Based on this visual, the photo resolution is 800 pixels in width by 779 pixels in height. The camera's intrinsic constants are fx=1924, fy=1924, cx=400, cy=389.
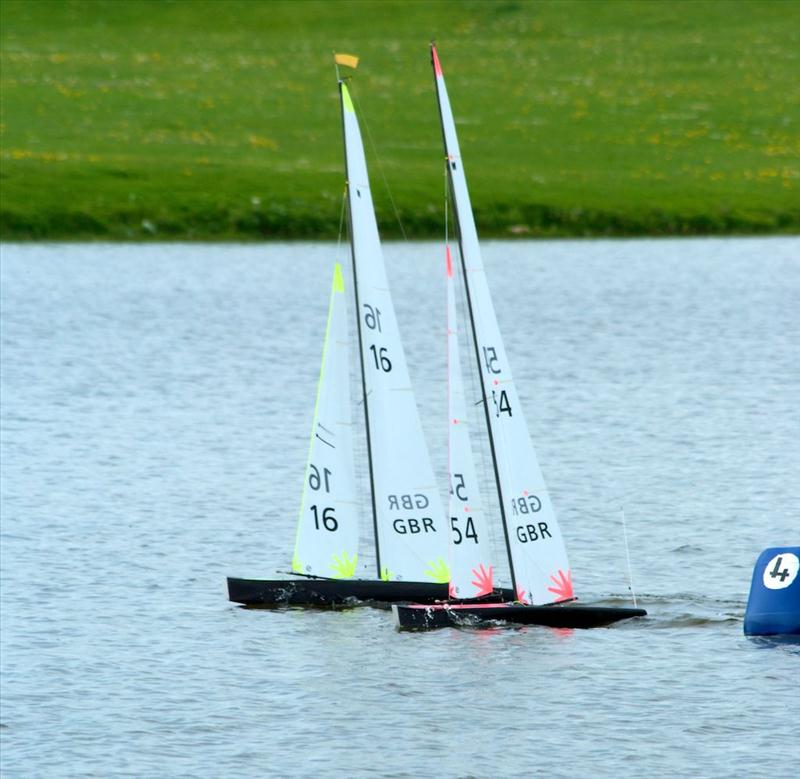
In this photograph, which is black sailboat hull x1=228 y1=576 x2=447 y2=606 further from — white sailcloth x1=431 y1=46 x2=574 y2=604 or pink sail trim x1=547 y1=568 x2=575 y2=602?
pink sail trim x1=547 y1=568 x2=575 y2=602

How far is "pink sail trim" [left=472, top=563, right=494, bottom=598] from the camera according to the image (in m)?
37.2

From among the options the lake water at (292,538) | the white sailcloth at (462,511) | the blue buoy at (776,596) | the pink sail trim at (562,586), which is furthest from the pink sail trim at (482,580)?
the blue buoy at (776,596)

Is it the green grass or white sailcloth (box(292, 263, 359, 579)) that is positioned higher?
the green grass

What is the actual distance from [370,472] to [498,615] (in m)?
4.06

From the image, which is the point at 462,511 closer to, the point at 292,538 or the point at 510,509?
the point at 510,509

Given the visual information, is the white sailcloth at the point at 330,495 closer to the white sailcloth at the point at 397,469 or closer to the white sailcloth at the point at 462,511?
the white sailcloth at the point at 397,469

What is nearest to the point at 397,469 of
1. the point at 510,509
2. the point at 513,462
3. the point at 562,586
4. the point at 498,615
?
the point at 510,509

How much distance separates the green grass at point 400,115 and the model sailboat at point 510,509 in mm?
69506

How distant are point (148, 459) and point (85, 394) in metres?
13.2

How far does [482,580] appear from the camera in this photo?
3741 centimetres

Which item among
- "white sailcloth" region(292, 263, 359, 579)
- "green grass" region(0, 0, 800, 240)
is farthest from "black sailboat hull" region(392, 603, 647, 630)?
"green grass" region(0, 0, 800, 240)

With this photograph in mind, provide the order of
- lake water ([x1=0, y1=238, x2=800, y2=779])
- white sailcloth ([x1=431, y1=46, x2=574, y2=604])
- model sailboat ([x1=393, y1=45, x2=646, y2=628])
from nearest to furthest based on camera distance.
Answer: lake water ([x1=0, y1=238, x2=800, y2=779]) → white sailcloth ([x1=431, y1=46, x2=574, y2=604]) → model sailboat ([x1=393, y1=45, x2=646, y2=628])

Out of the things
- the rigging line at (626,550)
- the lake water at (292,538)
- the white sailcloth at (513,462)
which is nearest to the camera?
the lake water at (292,538)

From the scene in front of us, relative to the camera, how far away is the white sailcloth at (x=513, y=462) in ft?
117
